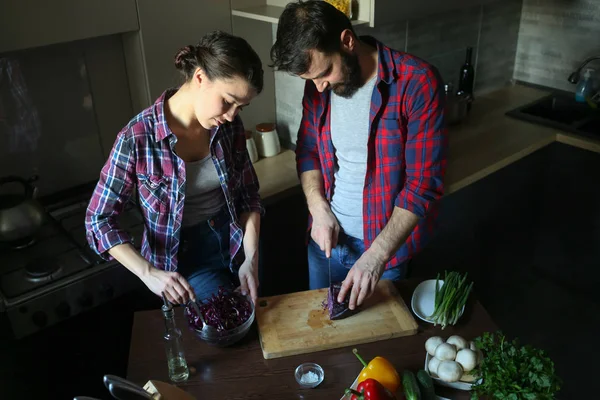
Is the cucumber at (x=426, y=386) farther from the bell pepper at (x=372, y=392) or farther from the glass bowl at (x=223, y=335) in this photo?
the glass bowl at (x=223, y=335)

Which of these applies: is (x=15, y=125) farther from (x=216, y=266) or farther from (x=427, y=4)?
(x=427, y=4)

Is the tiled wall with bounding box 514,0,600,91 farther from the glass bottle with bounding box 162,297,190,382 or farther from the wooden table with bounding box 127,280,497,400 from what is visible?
the glass bottle with bounding box 162,297,190,382

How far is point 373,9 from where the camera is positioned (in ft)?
6.63

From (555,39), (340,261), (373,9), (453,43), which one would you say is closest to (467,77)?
(453,43)

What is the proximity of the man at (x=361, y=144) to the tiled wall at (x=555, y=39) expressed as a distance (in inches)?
61.6

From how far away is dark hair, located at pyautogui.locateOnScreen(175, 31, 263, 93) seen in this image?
4.56 ft

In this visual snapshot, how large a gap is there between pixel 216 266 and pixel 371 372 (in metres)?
0.68

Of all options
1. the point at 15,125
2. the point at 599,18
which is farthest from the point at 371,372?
the point at 599,18

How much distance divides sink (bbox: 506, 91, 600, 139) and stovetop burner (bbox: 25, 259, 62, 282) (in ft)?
7.06

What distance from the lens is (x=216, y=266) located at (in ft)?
5.75

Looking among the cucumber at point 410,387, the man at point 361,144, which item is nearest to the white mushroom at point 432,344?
the cucumber at point 410,387

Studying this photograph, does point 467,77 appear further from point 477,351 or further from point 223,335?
point 223,335

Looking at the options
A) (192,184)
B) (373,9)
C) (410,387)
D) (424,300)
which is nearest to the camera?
(410,387)

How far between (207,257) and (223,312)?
369 millimetres
